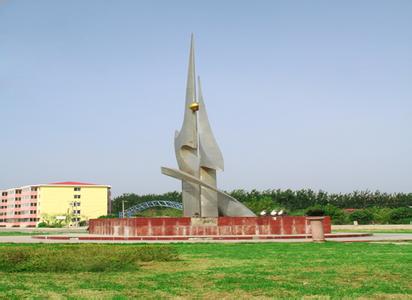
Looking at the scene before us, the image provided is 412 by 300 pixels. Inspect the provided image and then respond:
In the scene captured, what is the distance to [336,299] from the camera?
605 centimetres

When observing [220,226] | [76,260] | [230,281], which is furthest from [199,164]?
[230,281]

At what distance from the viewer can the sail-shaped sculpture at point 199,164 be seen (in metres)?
26.3

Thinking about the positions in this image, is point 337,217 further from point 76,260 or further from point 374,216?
point 76,260

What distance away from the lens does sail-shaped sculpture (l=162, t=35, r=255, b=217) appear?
86.2 feet

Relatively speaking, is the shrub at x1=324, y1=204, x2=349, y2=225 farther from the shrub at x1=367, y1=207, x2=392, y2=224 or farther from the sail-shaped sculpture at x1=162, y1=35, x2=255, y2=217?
the sail-shaped sculpture at x1=162, y1=35, x2=255, y2=217

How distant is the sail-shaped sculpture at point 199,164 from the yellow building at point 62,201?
56544mm

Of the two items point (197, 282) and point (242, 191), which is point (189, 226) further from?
point (242, 191)

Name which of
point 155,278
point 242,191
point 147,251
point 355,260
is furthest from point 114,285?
point 242,191

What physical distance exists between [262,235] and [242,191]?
5394 cm

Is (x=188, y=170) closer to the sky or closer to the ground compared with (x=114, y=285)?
closer to the sky

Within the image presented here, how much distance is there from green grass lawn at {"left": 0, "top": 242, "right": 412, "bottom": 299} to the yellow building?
72977 millimetres

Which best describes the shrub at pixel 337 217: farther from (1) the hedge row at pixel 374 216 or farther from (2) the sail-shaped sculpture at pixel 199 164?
(2) the sail-shaped sculpture at pixel 199 164

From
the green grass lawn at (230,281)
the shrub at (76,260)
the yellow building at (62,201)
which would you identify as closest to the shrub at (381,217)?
the green grass lawn at (230,281)

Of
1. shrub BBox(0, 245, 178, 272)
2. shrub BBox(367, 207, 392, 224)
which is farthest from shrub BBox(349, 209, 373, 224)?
shrub BBox(0, 245, 178, 272)
